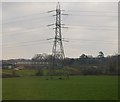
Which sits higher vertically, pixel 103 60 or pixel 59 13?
pixel 59 13

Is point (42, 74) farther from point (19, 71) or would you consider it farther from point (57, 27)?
point (57, 27)

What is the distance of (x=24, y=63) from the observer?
2319 inches

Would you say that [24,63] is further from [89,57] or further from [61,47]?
[61,47]

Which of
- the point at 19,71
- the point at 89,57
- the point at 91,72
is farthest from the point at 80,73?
the point at 19,71

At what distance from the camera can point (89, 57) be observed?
6688cm

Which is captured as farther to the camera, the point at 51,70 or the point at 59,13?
the point at 51,70

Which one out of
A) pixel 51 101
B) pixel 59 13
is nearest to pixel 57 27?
pixel 59 13

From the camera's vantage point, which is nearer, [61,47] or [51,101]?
[51,101]

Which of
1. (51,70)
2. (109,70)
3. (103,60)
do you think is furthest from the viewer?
(103,60)

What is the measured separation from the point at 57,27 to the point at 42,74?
1549 centimetres

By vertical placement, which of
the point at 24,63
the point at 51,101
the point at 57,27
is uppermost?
the point at 57,27

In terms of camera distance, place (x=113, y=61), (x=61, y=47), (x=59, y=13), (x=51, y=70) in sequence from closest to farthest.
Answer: (x=61, y=47)
(x=59, y=13)
(x=51, y=70)
(x=113, y=61)

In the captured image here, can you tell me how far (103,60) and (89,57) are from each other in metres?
3.35

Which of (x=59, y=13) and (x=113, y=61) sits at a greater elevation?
(x=59, y=13)
